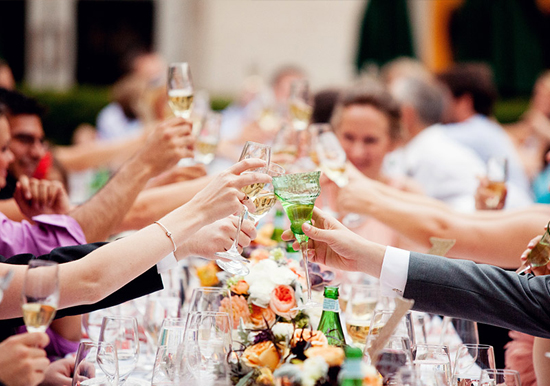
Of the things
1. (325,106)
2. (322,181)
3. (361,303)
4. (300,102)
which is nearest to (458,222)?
(322,181)

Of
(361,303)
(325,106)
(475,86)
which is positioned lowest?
(361,303)

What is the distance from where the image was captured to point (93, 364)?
185 cm

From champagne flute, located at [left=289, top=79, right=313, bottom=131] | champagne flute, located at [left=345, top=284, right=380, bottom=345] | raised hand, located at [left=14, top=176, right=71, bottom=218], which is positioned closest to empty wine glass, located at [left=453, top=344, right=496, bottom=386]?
champagne flute, located at [left=345, top=284, right=380, bottom=345]

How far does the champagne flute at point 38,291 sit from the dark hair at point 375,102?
2883mm

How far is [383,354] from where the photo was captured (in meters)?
1.54

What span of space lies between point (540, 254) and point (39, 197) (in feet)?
6.09

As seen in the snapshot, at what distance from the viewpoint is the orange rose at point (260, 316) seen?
6.16ft

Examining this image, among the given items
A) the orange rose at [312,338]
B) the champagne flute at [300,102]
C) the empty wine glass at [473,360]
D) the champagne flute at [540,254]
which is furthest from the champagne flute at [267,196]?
the champagne flute at [300,102]

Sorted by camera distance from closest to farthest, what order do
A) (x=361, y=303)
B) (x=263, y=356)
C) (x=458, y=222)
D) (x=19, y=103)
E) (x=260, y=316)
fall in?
(x=263, y=356) < (x=260, y=316) < (x=361, y=303) < (x=458, y=222) < (x=19, y=103)

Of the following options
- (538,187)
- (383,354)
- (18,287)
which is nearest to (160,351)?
(18,287)

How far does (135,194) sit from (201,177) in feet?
1.88

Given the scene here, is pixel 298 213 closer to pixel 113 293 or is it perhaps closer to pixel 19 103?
pixel 113 293

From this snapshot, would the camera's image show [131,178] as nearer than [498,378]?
No

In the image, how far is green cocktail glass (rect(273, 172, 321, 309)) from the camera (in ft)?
6.07
